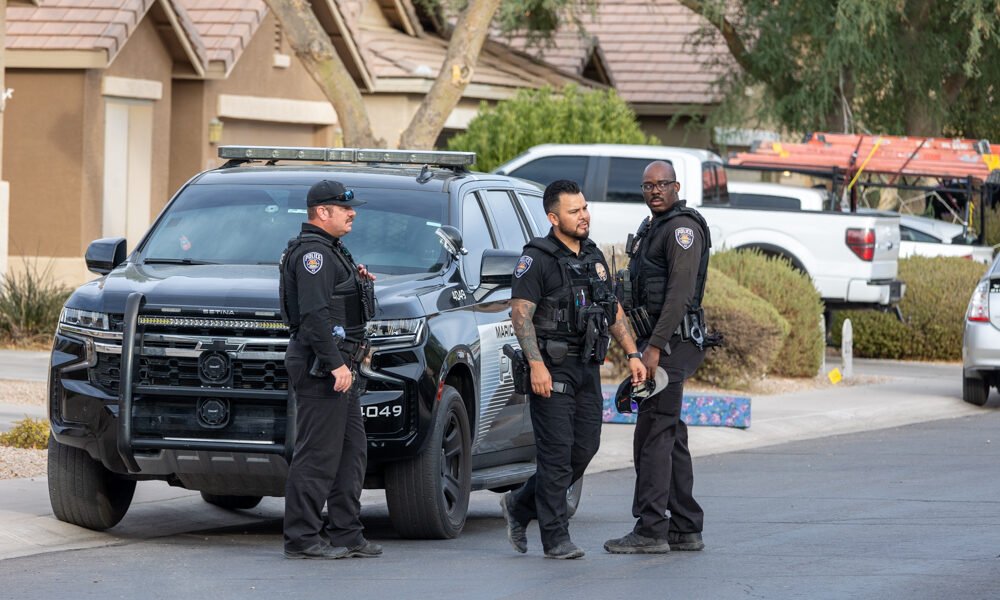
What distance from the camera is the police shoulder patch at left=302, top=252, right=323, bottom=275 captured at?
815 centimetres

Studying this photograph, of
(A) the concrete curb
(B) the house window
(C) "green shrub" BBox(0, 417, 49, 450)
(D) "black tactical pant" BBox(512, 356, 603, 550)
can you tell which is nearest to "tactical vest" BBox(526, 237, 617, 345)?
(D) "black tactical pant" BBox(512, 356, 603, 550)

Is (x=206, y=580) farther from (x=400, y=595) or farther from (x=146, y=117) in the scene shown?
(x=146, y=117)

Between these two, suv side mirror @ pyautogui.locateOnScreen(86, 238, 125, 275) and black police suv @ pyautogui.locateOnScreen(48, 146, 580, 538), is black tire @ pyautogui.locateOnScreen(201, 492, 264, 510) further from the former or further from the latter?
suv side mirror @ pyautogui.locateOnScreen(86, 238, 125, 275)

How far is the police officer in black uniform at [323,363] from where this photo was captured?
813cm

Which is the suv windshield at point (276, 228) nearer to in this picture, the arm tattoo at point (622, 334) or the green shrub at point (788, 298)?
the arm tattoo at point (622, 334)

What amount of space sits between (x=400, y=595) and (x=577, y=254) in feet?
6.35

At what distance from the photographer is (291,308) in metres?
8.22

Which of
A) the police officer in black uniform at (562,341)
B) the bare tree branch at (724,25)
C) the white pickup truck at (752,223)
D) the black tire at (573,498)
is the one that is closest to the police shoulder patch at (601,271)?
the police officer in black uniform at (562,341)

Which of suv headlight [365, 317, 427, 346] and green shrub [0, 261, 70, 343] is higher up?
suv headlight [365, 317, 427, 346]

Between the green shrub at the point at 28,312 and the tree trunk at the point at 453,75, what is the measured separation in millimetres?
4037

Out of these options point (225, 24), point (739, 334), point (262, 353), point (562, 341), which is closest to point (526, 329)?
point (562, 341)

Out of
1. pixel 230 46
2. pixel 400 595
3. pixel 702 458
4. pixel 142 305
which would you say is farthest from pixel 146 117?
pixel 400 595

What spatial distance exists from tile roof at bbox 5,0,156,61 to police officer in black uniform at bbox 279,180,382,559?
558 inches

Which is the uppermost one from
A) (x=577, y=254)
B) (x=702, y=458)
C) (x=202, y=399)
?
(x=577, y=254)
